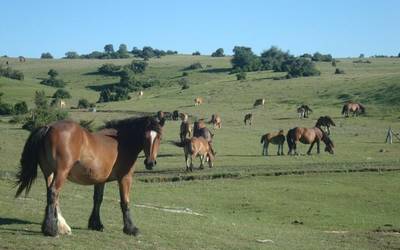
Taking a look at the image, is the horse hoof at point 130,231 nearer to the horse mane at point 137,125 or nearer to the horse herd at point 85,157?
the horse herd at point 85,157

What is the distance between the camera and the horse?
36.9 feet

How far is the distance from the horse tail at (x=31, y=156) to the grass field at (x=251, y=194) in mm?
975

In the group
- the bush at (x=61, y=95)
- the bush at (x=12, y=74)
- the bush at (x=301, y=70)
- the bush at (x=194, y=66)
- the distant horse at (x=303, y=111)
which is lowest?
the distant horse at (x=303, y=111)

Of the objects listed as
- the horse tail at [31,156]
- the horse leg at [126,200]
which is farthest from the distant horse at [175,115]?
the horse tail at [31,156]

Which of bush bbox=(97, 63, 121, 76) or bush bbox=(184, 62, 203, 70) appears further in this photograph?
bush bbox=(184, 62, 203, 70)

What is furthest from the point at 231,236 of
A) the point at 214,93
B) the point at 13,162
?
the point at 214,93

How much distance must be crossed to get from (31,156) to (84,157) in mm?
932

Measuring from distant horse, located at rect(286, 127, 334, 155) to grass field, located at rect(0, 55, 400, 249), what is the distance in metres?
1.11

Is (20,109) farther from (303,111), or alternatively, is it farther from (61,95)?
(303,111)

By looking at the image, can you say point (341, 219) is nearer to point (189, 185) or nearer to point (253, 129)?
point (189, 185)

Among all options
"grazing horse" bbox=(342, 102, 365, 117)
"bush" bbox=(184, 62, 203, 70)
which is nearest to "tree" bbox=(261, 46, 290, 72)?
"bush" bbox=(184, 62, 203, 70)

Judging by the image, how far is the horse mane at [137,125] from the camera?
1243 cm

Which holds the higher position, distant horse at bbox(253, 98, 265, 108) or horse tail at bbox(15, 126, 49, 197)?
distant horse at bbox(253, 98, 265, 108)

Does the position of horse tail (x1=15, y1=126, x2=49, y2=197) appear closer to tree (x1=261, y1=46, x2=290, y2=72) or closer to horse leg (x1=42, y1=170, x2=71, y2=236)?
horse leg (x1=42, y1=170, x2=71, y2=236)
